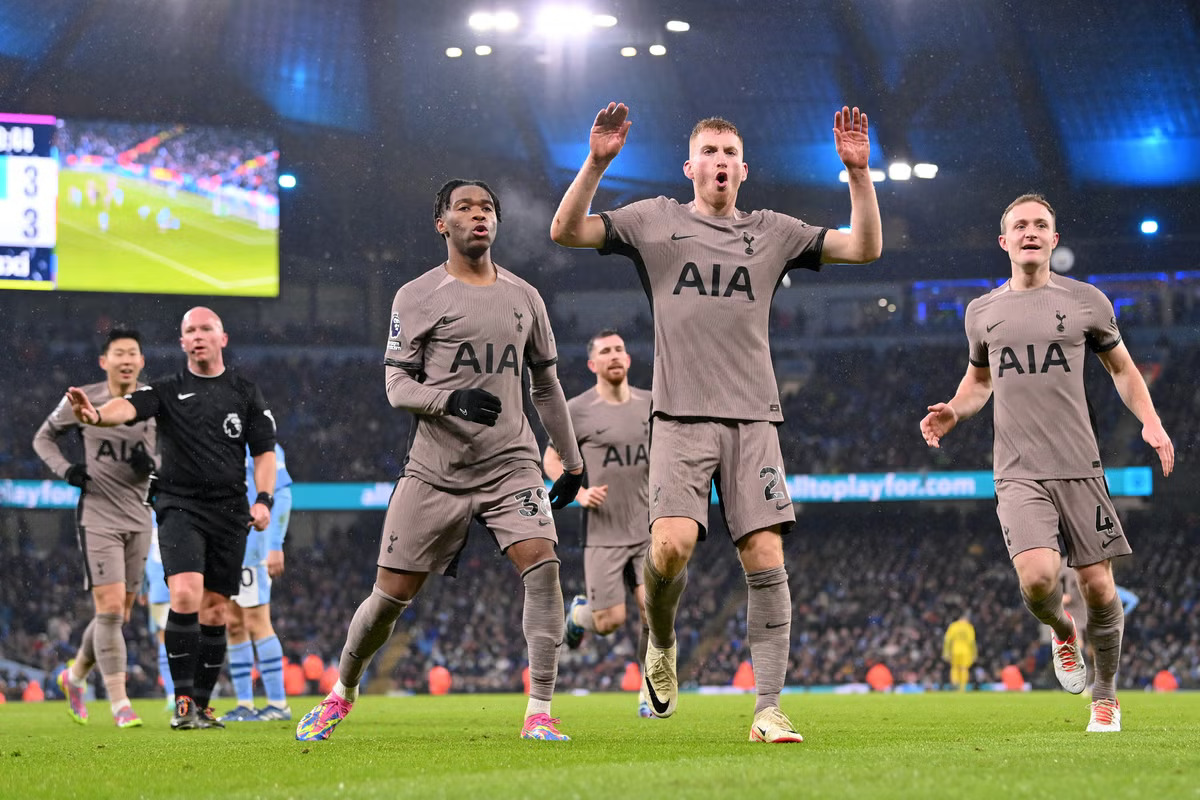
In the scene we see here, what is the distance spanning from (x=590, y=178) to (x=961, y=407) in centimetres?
267

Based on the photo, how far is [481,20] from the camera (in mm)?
25750

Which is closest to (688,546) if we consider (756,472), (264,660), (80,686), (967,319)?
(756,472)

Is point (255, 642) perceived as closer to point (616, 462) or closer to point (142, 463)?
point (142, 463)

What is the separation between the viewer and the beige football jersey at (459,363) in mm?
6016

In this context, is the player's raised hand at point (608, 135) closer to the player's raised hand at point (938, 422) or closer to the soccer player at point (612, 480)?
the player's raised hand at point (938, 422)

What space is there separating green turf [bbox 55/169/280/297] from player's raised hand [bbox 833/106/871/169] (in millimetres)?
22919

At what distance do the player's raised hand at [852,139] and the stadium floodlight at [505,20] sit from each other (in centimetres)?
2112

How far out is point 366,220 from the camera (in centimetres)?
2927

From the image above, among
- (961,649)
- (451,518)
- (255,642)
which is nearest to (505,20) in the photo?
(961,649)

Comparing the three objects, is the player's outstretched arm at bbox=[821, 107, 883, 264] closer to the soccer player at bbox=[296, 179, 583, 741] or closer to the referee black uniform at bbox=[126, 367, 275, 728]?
the soccer player at bbox=[296, 179, 583, 741]

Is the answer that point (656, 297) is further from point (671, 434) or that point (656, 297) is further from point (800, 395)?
point (800, 395)

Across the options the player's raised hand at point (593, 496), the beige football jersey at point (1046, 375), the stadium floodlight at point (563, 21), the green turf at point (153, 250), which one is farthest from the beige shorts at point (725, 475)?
the green turf at point (153, 250)

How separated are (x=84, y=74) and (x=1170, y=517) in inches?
929

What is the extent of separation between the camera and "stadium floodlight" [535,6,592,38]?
84.7ft
